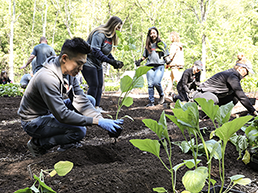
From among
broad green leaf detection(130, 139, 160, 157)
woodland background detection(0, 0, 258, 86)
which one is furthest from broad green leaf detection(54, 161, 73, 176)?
woodland background detection(0, 0, 258, 86)

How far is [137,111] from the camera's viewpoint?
5.00 m

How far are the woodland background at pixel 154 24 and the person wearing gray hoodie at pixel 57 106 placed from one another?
151 cm

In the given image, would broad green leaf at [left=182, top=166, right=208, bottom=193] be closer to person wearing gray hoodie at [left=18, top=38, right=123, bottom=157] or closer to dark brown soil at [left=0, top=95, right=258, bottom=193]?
dark brown soil at [left=0, top=95, right=258, bottom=193]

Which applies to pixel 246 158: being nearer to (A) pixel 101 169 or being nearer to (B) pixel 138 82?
(B) pixel 138 82

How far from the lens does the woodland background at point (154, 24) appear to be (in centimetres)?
1305

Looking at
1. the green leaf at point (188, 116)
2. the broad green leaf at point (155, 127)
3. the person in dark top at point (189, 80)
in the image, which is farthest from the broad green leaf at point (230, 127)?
the person in dark top at point (189, 80)

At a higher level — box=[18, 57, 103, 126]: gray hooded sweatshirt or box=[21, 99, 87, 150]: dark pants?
box=[18, 57, 103, 126]: gray hooded sweatshirt

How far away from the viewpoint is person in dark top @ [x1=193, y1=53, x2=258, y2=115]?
3.59 meters

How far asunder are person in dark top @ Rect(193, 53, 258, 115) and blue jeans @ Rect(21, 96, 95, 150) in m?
2.58

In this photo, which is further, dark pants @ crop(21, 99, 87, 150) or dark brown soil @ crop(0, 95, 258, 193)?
dark pants @ crop(21, 99, 87, 150)

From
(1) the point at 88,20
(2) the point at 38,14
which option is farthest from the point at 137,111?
(2) the point at 38,14

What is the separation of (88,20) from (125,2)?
10.7 feet

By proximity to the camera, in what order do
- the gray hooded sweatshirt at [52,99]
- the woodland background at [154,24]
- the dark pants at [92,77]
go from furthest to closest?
the woodland background at [154,24] → the dark pants at [92,77] → the gray hooded sweatshirt at [52,99]

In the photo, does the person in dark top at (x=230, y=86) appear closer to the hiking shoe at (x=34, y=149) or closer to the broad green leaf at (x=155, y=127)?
the hiking shoe at (x=34, y=149)
